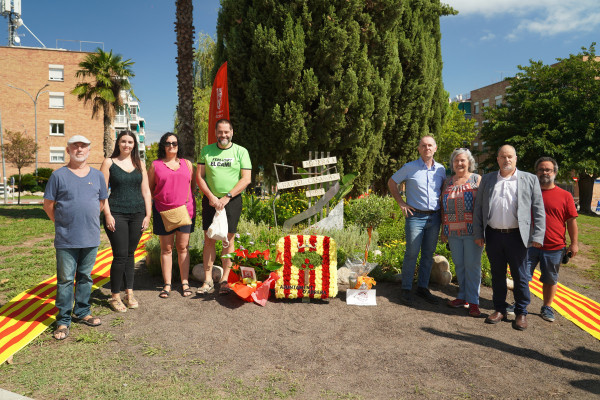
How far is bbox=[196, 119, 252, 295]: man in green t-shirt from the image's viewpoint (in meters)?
4.78

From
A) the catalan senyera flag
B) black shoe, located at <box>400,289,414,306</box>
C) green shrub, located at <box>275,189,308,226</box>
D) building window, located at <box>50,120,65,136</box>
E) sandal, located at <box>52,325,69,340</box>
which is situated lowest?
the catalan senyera flag

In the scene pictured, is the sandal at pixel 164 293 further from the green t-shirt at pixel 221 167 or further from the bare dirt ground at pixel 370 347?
the green t-shirt at pixel 221 167

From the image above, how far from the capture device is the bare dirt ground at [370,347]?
3.04 m

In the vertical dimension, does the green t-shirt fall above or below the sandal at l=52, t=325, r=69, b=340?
above

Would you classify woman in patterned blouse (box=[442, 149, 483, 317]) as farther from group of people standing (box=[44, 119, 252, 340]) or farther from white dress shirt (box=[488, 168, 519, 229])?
group of people standing (box=[44, 119, 252, 340])

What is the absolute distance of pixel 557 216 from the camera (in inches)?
178

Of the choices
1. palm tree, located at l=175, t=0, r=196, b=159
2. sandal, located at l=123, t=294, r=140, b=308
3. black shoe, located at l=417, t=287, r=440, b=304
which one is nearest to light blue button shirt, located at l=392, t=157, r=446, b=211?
black shoe, located at l=417, t=287, r=440, b=304

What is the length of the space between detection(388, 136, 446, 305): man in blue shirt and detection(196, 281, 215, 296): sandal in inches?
95.9

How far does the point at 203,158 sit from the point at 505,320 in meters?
4.03

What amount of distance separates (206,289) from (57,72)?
39.2 meters

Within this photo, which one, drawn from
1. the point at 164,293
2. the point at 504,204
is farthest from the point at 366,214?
the point at 164,293

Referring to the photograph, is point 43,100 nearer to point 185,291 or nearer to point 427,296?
point 185,291

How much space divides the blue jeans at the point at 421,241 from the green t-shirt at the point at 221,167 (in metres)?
2.23

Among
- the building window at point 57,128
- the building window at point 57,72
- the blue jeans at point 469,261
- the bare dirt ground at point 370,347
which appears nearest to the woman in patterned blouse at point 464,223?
the blue jeans at point 469,261
